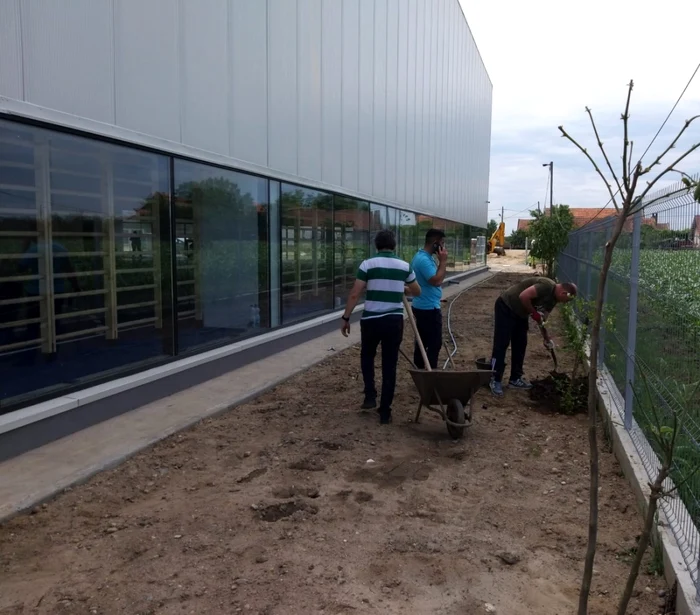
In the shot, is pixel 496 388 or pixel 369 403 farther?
pixel 496 388

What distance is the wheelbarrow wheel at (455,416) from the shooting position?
5465 millimetres

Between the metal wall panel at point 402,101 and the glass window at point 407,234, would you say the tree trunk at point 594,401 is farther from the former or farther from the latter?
the glass window at point 407,234

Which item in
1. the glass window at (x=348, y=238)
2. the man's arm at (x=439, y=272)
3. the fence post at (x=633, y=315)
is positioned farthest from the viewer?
the glass window at (x=348, y=238)

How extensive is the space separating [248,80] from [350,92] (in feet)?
13.9

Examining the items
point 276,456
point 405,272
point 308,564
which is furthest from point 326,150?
point 308,564

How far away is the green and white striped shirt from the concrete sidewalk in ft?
6.00

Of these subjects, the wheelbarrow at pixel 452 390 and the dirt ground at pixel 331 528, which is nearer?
the dirt ground at pixel 331 528

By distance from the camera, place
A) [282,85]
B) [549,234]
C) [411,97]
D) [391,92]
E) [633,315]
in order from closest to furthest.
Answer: [633,315]
[282,85]
[391,92]
[411,97]
[549,234]

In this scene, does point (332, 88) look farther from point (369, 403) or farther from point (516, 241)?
point (516, 241)

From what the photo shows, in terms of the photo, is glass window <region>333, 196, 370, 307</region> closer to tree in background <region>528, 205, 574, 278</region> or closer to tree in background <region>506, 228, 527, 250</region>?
tree in background <region>528, 205, 574, 278</region>

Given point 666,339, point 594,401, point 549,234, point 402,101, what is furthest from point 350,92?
point 549,234

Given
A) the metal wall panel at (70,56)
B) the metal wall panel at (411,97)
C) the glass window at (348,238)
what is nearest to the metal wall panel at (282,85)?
the glass window at (348,238)

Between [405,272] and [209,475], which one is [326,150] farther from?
[209,475]

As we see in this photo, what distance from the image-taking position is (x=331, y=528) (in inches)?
152
